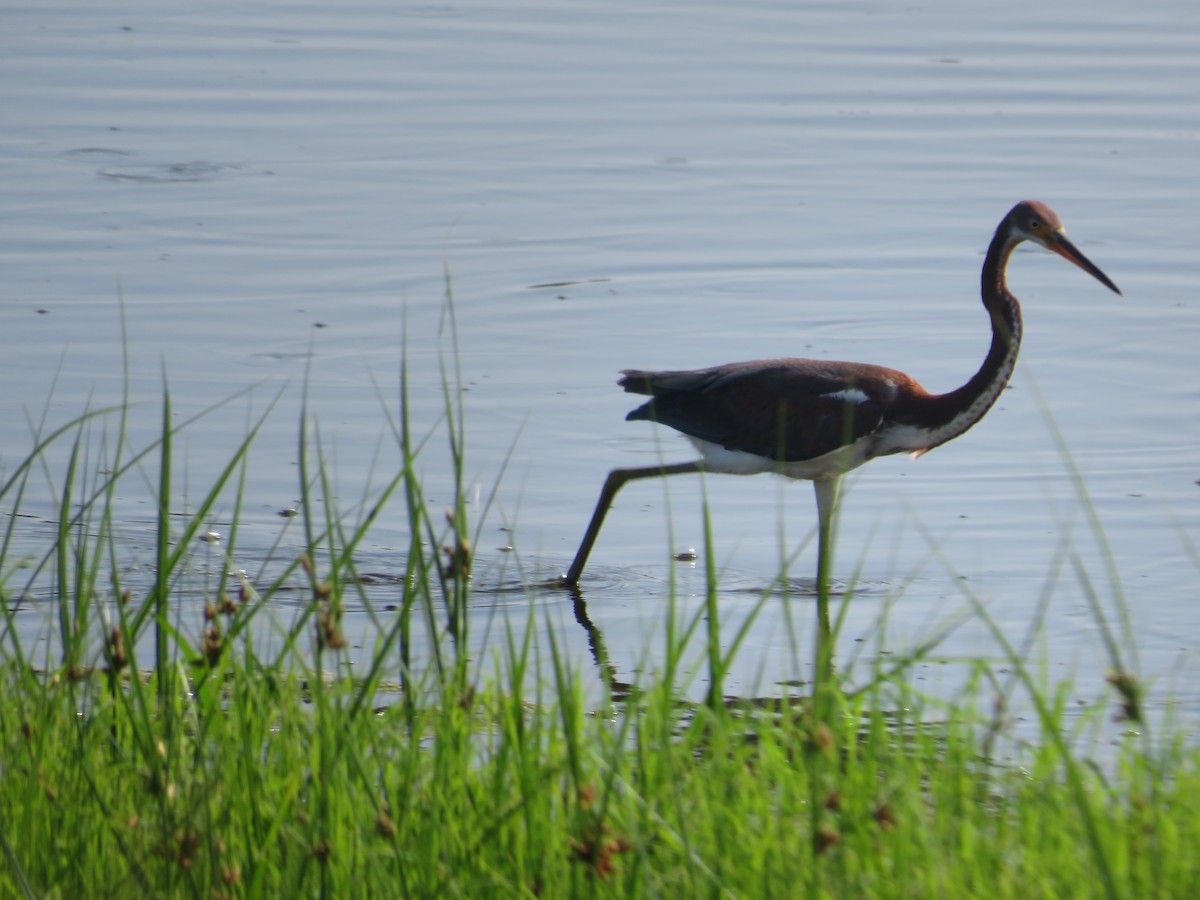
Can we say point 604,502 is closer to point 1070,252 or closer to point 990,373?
point 990,373

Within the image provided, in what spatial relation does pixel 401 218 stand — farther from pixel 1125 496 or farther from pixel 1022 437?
pixel 1125 496

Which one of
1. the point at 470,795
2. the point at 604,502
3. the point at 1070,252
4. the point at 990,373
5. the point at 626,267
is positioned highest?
the point at 626,267

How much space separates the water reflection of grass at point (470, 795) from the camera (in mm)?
3279

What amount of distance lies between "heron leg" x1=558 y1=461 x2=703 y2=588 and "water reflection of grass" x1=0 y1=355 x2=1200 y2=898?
3.34m

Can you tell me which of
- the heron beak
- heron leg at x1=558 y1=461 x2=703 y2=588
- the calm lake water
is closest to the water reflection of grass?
the calm lake water

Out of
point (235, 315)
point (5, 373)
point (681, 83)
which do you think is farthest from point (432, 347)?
point (681, 83)

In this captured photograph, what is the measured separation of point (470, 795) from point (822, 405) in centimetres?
407

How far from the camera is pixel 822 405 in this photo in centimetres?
763

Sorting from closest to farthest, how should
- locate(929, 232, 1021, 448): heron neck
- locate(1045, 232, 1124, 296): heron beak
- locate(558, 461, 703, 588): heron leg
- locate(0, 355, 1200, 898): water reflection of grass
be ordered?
locate(0, 355, 1200, 898): water reflection of grass, locate(558, 461, 703, 588): heron leg, locate(929, 232, 1021, 448): heron neck, locate(1045, 232, 1124, 296): heron beak

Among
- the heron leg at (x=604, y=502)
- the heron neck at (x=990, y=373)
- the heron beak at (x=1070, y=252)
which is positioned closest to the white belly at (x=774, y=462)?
the heron leg at (x=604, y=502)

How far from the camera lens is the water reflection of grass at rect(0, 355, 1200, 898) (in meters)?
3.28

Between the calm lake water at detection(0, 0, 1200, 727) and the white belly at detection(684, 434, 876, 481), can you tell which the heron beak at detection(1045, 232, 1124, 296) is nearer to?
the calm lake water at detection(0, 0, 1200, 727)

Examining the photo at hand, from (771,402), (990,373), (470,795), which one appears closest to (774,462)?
(771,402)

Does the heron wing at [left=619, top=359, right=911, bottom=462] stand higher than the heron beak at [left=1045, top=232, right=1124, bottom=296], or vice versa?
the heron beak at [left=1045, top=232, right=1124, bottom=296]
